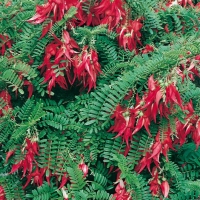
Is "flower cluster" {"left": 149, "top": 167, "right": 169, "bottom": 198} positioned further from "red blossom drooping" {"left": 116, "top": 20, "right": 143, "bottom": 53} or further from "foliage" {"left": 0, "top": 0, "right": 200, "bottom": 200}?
"red blossom drooping" {"left": 116, "top": 20, "right": 143, "bottom": 53}

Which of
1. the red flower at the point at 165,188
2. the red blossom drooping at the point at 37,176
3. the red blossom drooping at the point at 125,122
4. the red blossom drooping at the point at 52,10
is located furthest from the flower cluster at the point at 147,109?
the red blossom drooping at the point at 52,10

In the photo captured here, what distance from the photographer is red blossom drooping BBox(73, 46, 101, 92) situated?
2146mm

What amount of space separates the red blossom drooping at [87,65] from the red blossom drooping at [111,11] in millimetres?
202

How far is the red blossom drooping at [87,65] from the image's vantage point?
215cm

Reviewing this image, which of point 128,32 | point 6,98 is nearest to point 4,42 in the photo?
point 6,98

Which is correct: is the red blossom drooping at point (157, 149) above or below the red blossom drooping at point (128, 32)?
below

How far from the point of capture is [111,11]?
2.21 metres

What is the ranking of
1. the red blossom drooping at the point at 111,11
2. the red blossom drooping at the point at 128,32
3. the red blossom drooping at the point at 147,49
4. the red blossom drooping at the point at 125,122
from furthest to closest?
the red blossom drooping at the point at 147,49
the red blossom drooping at the point at 128,32
the red blossom drooping at the point at 111,11
the red blossom drooping at the point at 125,122

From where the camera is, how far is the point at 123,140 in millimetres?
2184

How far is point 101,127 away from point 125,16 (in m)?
0.61

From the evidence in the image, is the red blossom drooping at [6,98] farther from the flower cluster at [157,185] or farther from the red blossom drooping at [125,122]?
the flower cluster at [157,185]

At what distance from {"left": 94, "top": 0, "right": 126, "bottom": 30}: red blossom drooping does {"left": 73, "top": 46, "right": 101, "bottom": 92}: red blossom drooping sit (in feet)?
0.66

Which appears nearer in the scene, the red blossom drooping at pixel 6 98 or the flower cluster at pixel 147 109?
the flower cluster at pixel 147 109

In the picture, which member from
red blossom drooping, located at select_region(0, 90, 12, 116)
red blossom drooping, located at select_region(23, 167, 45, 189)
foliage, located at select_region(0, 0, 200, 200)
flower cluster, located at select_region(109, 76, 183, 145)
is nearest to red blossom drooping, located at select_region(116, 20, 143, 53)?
foliage, located at select_region(0, 0, 200, 200)
